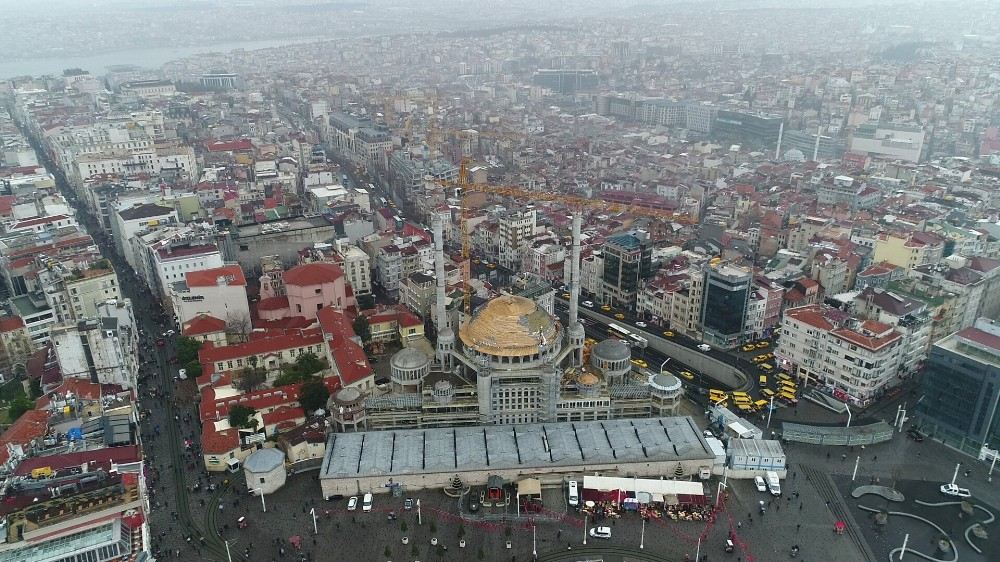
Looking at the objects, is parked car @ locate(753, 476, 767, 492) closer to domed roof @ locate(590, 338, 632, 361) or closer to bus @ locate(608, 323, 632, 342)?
domed roof @ locate(590, 338, 632, 361)

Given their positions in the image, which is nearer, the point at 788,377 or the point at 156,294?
the point at 788,377

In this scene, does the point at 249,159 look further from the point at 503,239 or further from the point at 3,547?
the point at 3,547

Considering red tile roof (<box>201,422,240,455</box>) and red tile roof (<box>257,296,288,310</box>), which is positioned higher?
red tile roof (<box>257,296,288,310</box>)

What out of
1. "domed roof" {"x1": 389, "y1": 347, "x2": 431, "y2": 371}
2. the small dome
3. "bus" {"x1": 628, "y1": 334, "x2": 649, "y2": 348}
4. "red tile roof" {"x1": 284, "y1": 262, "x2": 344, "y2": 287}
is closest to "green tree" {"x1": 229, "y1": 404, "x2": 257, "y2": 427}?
the small dome

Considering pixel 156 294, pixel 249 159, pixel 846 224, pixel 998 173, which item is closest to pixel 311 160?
pixel 249 159

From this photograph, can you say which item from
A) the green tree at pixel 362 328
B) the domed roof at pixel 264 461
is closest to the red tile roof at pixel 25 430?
the domed roof at pixel 264 461

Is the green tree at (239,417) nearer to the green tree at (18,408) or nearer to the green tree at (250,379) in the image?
the green tree at (250,379)

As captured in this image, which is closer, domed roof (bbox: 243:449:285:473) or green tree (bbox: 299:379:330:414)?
domed roof (bbox: 243:449:285:473)
